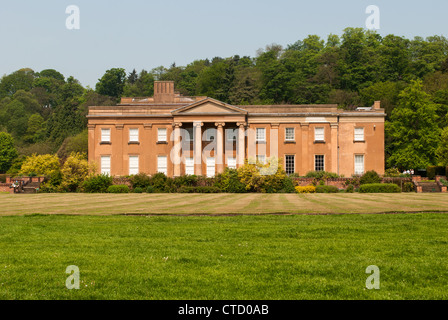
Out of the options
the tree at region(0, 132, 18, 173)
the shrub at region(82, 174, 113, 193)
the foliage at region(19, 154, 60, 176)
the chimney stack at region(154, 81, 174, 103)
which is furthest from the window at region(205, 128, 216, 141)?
the tree at region(0, 132, 18, 173)

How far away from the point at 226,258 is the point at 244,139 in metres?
47.6

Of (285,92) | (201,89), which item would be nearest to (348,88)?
(285,92)

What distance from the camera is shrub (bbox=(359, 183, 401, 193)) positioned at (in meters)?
46.2

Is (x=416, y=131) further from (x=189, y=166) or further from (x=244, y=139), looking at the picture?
(x=189, y=166)

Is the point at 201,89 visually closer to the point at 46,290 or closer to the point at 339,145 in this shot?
the point at 339,145

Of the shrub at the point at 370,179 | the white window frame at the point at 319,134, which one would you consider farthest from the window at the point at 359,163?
the shrub at the point at 370,179

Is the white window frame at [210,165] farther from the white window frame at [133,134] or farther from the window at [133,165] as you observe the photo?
A: the white window frame at [133,134]

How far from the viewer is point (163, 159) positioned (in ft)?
200

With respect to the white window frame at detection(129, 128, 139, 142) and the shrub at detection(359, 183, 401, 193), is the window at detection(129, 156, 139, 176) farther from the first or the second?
the shrub at detection(359, 183, 401, 193)

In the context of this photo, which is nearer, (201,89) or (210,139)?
(210,139)

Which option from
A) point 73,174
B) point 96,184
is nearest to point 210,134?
point 96,184

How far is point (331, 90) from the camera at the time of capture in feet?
317
